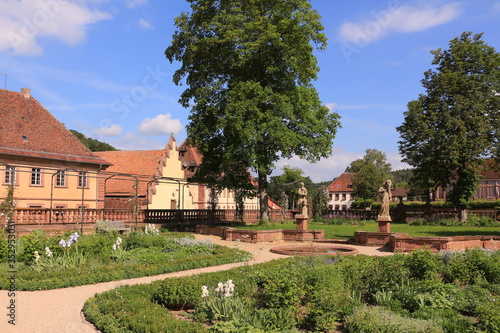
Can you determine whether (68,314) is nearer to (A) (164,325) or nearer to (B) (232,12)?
(A) (164,325)

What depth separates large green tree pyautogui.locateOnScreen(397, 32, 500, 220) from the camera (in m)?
32.4

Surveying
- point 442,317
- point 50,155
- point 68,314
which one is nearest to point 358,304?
point 442,317

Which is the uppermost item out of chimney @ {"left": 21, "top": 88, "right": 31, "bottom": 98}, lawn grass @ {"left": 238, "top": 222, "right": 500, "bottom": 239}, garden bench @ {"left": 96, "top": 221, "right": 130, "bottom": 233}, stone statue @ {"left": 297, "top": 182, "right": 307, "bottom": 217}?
chimney @ {"left": 21, "top": 88, "right": 31, "bottom": 98}

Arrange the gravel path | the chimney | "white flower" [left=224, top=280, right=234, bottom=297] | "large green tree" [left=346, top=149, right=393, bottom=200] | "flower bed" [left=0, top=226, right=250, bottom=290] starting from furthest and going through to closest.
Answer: "large green tree" [left=346, top=149, right=393, bottom=200], the chimney, "flower bed" [left=0, top=226, right=250, bottom=290], "white flower" [left=224, top=280, right=234, bottom=297], the gravel path

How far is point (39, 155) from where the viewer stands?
3297 centimetres

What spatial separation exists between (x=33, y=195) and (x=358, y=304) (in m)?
32.6

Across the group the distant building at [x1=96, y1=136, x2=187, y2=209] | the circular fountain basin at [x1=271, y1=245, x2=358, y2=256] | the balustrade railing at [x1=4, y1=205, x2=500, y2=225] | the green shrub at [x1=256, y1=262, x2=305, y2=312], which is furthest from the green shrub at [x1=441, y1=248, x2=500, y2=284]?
the distant building at [x1=96, y1=136, x2=187, y2=209]

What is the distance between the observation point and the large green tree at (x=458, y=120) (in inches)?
1276

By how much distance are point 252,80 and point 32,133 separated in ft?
66.0

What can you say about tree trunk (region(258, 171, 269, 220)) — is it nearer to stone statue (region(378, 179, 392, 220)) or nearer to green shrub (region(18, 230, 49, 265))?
stone statue (region(378, 179, 392, 220))

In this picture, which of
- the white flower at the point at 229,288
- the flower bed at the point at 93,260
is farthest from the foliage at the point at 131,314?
the flower bed at the point at 93,260

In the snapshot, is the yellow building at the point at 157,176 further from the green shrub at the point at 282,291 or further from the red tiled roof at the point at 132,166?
the green shrub at the point at 282,291

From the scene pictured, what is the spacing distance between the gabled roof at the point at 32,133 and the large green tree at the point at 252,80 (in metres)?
13.3

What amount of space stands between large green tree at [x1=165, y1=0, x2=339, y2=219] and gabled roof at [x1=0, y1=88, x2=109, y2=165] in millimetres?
13332
